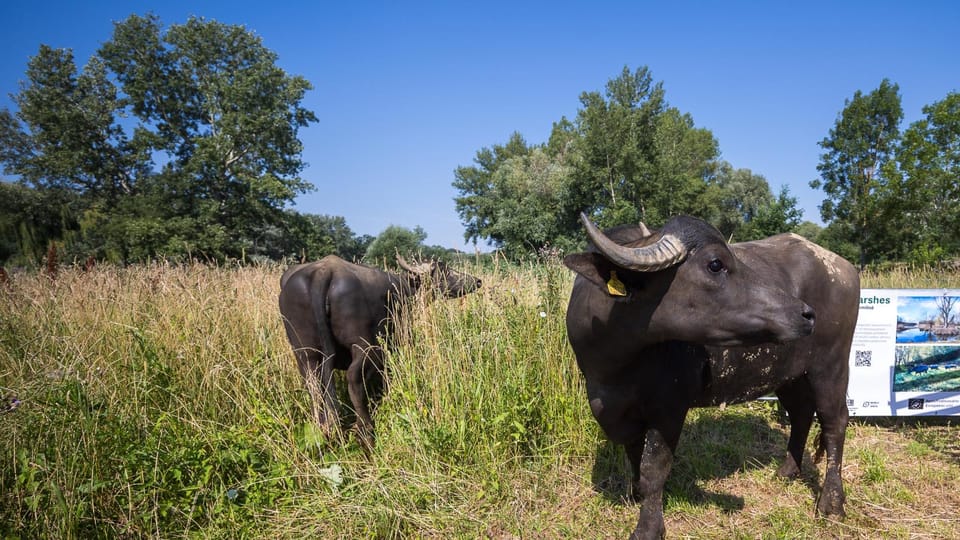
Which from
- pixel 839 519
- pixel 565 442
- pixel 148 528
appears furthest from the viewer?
pixel 565 442

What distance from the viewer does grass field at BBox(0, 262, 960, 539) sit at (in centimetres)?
310

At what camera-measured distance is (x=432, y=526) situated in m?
3.09

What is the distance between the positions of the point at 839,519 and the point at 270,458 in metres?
4.48

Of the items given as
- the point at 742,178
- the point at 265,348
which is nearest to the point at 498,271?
the point at 265,348

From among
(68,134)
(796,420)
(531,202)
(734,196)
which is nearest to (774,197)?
(531,202)

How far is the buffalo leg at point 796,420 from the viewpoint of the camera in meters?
3.93

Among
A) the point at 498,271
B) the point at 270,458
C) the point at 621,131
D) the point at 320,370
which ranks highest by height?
the point at 621,131

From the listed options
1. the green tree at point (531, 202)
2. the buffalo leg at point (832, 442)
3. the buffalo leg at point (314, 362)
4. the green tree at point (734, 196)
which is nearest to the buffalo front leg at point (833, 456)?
the buffalo leg at point (832, 442)

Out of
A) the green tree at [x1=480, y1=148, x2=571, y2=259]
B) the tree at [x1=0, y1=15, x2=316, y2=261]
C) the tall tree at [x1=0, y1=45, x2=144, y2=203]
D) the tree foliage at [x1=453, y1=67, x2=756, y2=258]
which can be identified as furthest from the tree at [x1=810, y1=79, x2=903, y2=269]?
the tall tree at [x1=0, y1=45, x2=144, y2=203]

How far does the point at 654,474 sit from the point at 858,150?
38185mm

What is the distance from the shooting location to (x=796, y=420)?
13.5 ft

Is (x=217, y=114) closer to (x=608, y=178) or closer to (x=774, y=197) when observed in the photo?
(x=608, y=178)

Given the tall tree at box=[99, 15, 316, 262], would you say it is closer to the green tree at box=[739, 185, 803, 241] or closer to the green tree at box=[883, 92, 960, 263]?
the green tree at box=[739, 185, 803, 241]

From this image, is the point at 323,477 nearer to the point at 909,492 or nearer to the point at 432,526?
the point at 432,526
